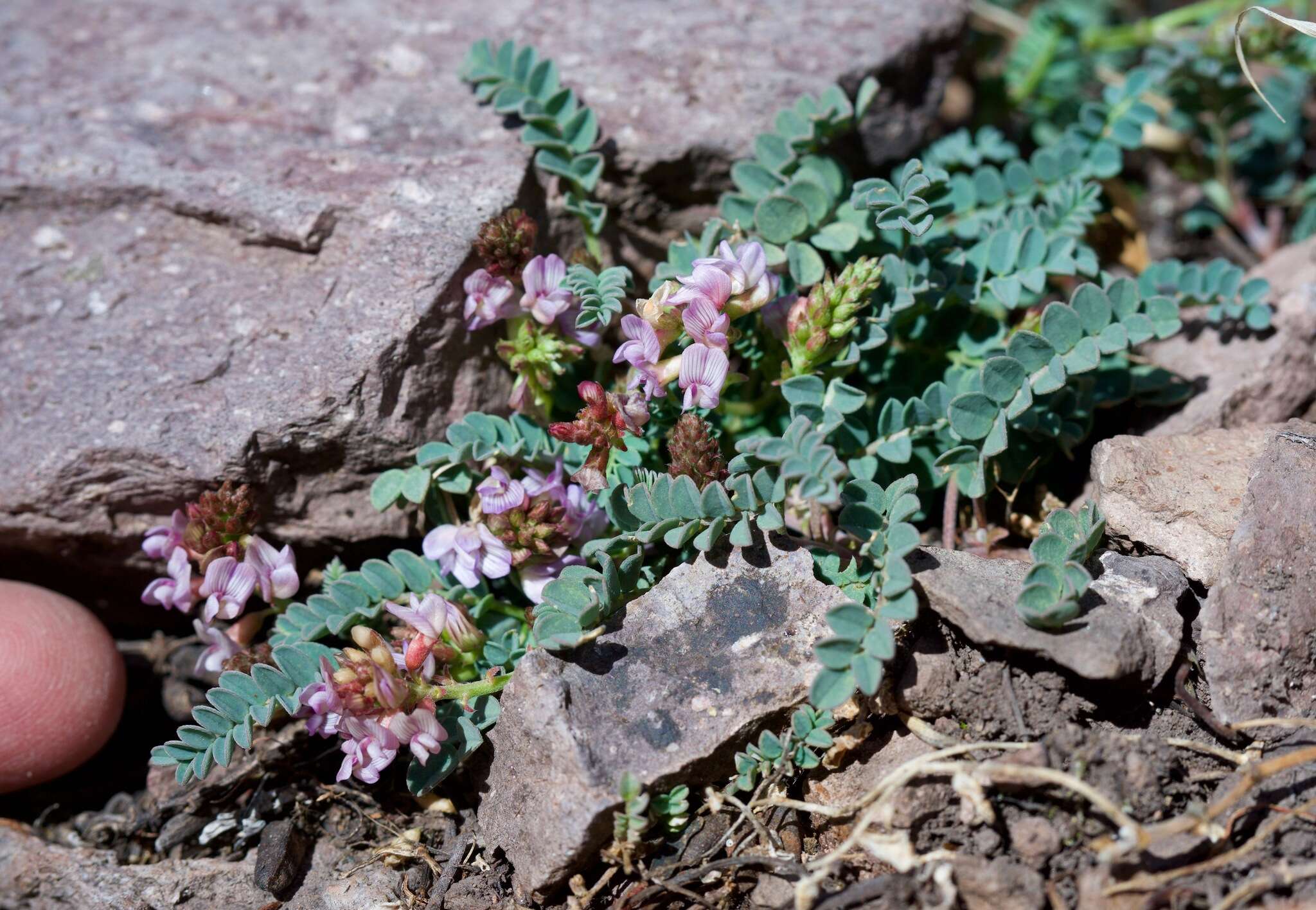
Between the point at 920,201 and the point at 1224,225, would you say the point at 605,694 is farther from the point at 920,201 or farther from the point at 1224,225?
the point at 1224,225

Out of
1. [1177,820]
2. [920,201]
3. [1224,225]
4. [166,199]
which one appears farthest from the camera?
[1224,225]

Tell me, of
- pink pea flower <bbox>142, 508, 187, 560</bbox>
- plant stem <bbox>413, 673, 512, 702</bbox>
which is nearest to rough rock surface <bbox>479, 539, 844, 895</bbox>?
plant stem <bbox>413, 673, 512, 702</bbox>

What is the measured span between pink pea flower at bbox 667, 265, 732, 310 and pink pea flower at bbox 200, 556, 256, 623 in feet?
4.36

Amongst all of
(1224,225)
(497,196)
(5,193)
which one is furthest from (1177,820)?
(5,193)

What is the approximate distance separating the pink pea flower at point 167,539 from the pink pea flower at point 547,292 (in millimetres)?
1092

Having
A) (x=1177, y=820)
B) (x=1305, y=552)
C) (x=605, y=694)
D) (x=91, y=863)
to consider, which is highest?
(x=1305, y=552)

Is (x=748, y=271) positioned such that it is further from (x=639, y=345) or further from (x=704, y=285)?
(x=639, y=345)

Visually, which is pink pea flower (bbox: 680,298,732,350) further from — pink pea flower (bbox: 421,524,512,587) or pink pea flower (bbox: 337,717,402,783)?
pink pea flower (bbox: 337,717,402,783)

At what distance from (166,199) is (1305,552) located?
10.7ft

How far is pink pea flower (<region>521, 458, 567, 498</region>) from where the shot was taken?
271cm

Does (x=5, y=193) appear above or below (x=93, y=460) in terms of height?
above

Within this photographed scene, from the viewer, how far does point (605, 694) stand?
2.42 meters

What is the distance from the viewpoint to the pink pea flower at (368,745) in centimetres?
240

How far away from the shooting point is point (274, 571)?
2.80m
